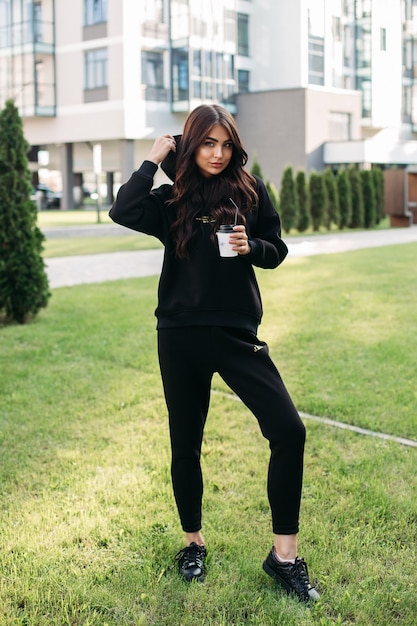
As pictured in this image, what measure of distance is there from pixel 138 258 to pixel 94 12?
30154 millimetres

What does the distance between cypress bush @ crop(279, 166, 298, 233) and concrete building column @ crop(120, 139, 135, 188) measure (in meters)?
19.2

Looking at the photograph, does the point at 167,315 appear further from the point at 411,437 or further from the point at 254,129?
the point at 254,129

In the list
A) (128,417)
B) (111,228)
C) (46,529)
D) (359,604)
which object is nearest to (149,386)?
(128,417)

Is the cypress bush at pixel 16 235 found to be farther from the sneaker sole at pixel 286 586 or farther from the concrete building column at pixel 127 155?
the concrete building column at pixel 127 155

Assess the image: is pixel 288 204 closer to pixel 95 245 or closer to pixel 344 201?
pixel 344 201

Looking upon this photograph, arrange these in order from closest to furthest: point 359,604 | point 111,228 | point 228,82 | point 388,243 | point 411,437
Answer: point 359,604, point 411,437, point 388,243, point 111,228, point 228,82

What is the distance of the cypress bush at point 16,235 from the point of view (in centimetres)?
883

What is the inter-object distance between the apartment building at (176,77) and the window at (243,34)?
77 mm

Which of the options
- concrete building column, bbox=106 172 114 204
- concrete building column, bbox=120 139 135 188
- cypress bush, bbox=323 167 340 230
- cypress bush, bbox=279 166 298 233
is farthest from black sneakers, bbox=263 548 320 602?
concrete building column, bbox=106 172 114 204

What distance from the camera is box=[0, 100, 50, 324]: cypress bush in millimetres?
8828

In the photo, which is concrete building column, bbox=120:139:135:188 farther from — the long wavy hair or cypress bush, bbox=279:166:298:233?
the long wavy hair

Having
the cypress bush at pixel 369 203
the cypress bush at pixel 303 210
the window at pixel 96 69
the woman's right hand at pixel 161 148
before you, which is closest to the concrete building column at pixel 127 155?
the window at pixel 96 69

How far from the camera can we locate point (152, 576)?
10.9ft

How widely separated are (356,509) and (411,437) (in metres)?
1.21
